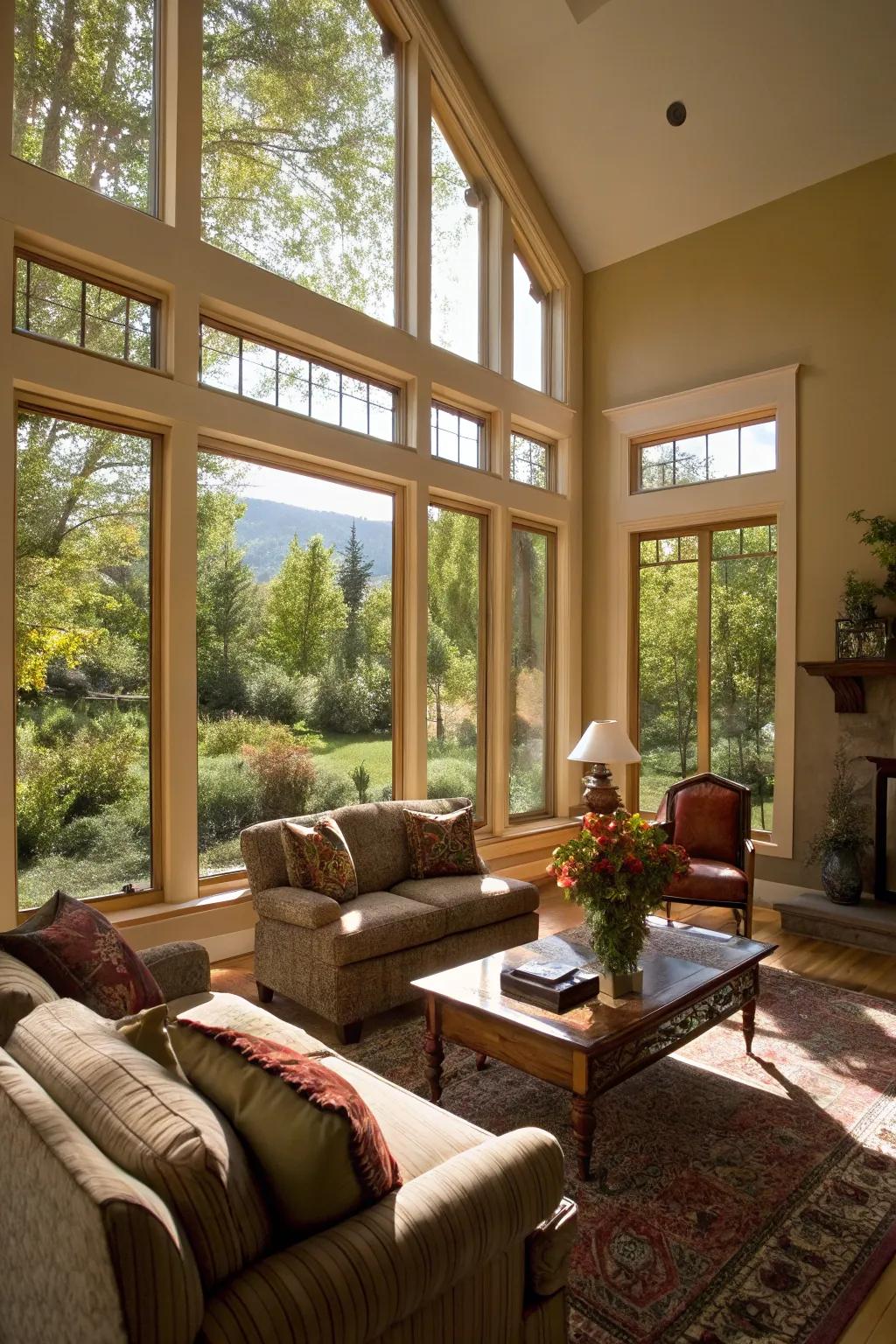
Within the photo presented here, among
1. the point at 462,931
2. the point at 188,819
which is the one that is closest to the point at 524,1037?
the point at 462,931

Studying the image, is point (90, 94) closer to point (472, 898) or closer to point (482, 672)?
point (482, 672)

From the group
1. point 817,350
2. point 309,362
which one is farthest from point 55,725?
point 817,350

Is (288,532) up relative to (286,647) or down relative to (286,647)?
up

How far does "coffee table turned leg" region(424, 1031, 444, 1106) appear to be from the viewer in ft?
10.0

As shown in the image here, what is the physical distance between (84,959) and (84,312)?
320 cm

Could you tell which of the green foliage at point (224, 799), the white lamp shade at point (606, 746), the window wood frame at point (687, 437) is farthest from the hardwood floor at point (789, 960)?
the window wood frame at point (687, 437)

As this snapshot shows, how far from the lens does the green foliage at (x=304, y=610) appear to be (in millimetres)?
4988

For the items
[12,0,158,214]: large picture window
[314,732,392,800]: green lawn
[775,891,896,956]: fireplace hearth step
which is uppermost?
[12,0,158,214]: large picture window

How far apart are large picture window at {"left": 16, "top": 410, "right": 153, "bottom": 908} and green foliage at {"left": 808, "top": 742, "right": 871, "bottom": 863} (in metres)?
4.10

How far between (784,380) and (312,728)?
4007 millimetres

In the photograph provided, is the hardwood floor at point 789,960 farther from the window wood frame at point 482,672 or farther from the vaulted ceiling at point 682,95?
the vaulted ceiling at point 682,95

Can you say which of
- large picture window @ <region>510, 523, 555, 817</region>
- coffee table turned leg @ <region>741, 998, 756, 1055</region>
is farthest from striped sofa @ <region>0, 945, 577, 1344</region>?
large picture window @ <region>510, 523, 555, 817</region>

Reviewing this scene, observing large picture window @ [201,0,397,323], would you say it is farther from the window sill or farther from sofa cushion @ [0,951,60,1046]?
sofa cushion @ [0,951,60,1046]

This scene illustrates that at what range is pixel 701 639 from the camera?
642 cm
